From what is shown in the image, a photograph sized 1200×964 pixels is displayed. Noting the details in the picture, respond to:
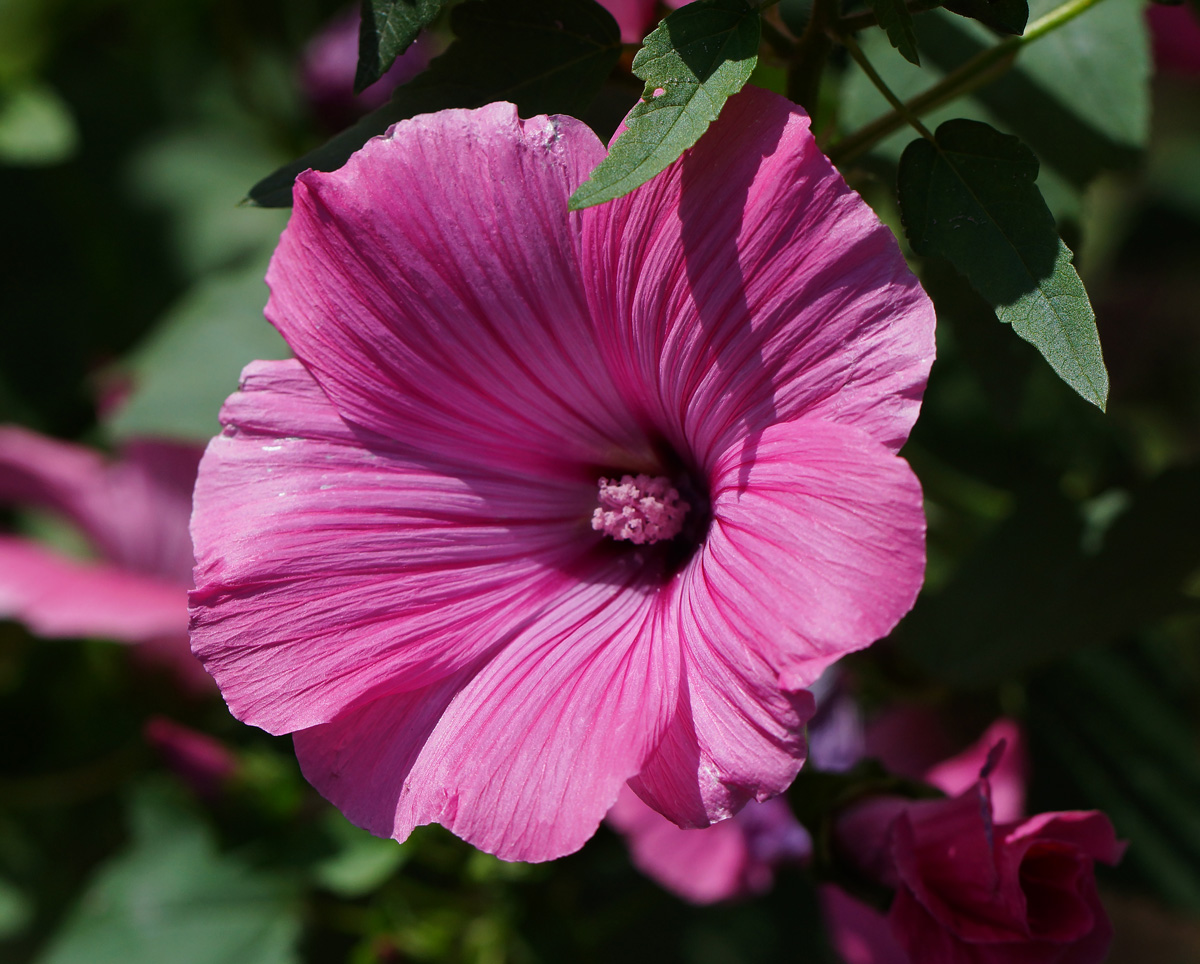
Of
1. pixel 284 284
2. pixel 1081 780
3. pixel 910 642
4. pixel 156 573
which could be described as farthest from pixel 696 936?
pixel 284 284

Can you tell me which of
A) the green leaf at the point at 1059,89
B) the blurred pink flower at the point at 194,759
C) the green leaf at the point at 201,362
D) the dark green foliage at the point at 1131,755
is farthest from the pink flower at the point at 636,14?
the dark green foliage at the point at 1131,755

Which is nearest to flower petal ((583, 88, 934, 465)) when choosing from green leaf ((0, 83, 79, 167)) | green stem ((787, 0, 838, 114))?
green stem ((787, 0, 838, 114))

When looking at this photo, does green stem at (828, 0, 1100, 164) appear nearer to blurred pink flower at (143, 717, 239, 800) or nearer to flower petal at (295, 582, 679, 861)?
flower petal at (295, 582, 679, 861)

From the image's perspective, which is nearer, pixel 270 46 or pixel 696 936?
pixel 696 936

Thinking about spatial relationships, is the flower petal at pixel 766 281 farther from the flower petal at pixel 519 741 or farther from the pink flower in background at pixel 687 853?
the pink flower in background at pixel 687 853

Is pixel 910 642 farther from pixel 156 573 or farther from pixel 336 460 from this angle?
pixel 156 573

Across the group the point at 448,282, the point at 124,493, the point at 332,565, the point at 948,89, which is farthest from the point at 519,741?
the point at 124,493
